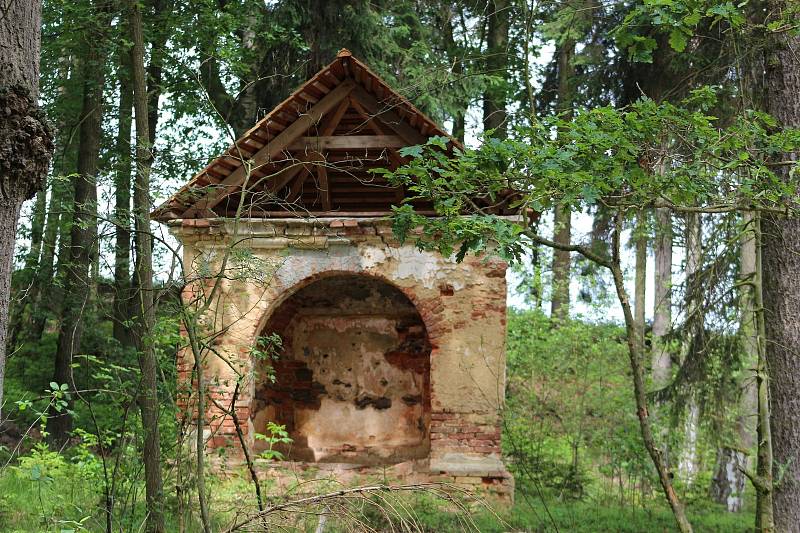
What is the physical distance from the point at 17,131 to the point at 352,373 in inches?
368

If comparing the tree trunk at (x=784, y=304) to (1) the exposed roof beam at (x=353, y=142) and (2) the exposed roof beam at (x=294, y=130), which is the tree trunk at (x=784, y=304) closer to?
(1) the exposed roof beam at (x=353, y=142)

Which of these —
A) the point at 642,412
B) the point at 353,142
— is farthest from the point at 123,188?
the point at 642,412

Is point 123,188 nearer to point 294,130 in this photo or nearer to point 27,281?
point 27,281

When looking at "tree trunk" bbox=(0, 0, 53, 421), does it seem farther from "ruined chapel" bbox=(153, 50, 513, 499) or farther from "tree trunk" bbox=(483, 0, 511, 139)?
"tree trunk" bbox=(483, 0, 511, 139)

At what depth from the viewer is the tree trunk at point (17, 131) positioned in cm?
244

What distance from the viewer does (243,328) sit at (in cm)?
909

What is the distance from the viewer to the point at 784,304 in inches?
291

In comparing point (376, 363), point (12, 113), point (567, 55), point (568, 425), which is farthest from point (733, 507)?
point (12, 113)

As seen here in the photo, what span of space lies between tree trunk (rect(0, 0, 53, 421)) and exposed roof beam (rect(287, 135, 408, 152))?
6.19 metres

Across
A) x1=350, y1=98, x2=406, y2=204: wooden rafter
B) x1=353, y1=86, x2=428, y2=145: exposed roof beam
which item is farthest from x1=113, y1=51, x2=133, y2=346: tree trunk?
x1=353, y1=86, x2=428, y2=145: exposed roof beam

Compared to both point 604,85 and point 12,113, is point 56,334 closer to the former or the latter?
point 604,85

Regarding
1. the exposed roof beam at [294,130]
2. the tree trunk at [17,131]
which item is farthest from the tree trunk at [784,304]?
the tree trunk at [17,131]

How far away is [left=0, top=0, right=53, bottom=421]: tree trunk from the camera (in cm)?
244

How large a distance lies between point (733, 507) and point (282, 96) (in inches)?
376
